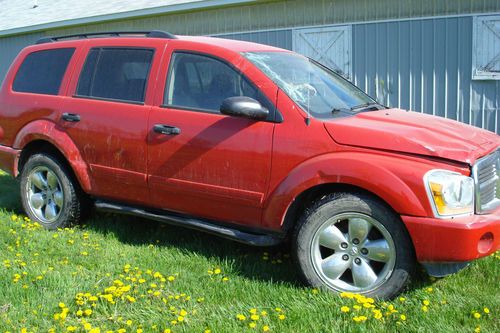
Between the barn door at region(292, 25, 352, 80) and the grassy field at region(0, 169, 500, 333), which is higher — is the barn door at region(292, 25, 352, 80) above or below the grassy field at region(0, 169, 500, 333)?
above

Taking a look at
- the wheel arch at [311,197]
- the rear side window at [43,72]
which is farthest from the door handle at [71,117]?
the wheel arch at [311,197]

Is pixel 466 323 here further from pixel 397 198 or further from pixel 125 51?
pixel 125 51

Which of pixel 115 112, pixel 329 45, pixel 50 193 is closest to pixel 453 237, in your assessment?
pixel 115 112

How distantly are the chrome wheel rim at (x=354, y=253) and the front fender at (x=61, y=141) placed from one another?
2.32 meters

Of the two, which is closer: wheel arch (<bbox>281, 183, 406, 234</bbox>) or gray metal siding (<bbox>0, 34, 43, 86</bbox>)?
wheel arch (<bbox>281, 183, 406, 234</bbox>)

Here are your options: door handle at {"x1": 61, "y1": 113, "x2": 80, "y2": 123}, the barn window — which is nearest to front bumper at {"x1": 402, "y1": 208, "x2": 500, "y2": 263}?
door handle at {"x1": 61, "y1": 113, "x2": 80, "y2": 123}

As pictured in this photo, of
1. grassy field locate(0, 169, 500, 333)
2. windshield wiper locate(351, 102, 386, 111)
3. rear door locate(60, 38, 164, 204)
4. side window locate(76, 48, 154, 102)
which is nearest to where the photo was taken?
grassy field locate(0, 169, 500, 333)

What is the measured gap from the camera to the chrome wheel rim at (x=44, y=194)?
551 centimetres

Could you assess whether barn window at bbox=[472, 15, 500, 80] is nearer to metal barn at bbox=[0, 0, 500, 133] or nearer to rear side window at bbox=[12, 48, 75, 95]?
metal barn at bbox=[0, 0, 500, 133]

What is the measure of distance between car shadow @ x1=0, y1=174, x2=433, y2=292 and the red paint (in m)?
0.40

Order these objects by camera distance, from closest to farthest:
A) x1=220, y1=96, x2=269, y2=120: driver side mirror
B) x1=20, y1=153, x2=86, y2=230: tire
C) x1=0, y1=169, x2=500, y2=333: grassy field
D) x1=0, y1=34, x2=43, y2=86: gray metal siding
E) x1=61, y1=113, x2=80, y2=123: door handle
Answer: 1. x1=0, y1=169, x2=500, y2=333: grassy field
2. x1=220, y1=96, x2=269, y2=120: driver side mirror
3. x1=61, y1=113, x2=80, y2=123: door handle
4. x1=20, y1=153, x2=86, y2=230: tire
5. x1=0, y1=34, x2=43, y2=86: gray metal siding

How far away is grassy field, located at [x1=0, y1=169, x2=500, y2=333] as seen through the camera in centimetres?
351

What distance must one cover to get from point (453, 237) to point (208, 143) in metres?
1.87

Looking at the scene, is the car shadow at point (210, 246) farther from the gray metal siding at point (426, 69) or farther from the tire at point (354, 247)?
the gray metal siding at point (426, 69)
